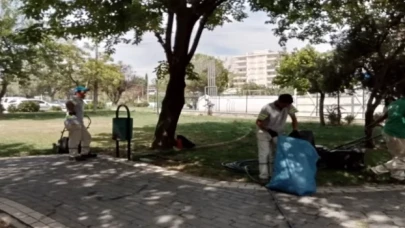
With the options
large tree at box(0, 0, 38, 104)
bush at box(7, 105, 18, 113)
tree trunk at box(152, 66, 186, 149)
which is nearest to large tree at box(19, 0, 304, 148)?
tree trunk at box(152, 66, 186, 149)

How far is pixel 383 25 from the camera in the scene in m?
9.91

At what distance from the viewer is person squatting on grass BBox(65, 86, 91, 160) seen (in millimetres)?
8359

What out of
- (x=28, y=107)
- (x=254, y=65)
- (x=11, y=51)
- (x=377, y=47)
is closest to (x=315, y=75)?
(x=377, y=47)

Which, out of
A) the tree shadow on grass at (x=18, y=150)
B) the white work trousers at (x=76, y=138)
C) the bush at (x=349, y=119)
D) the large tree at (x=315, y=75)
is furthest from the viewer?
the bush at (x=349, y=119)

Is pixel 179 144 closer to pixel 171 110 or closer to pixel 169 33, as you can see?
pixel 171 110

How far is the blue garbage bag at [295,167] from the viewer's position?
5.64 metres

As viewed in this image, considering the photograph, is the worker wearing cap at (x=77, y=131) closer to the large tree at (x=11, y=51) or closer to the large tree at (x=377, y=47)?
the large tree at (x=377, y=47)

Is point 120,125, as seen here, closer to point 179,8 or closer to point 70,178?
point 70,178

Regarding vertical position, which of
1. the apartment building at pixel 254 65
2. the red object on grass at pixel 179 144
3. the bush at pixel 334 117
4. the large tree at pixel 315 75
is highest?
the apartment building at pixel 254 65

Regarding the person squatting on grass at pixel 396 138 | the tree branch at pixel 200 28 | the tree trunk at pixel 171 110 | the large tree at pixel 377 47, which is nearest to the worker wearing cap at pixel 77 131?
the tree trunk at pixel 171 110

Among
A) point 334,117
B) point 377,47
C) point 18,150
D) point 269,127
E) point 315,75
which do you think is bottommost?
point 18,150

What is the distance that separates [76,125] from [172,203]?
3.90m

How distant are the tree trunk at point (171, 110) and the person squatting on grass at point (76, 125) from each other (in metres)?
2.08

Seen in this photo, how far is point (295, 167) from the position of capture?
568 centimetres
